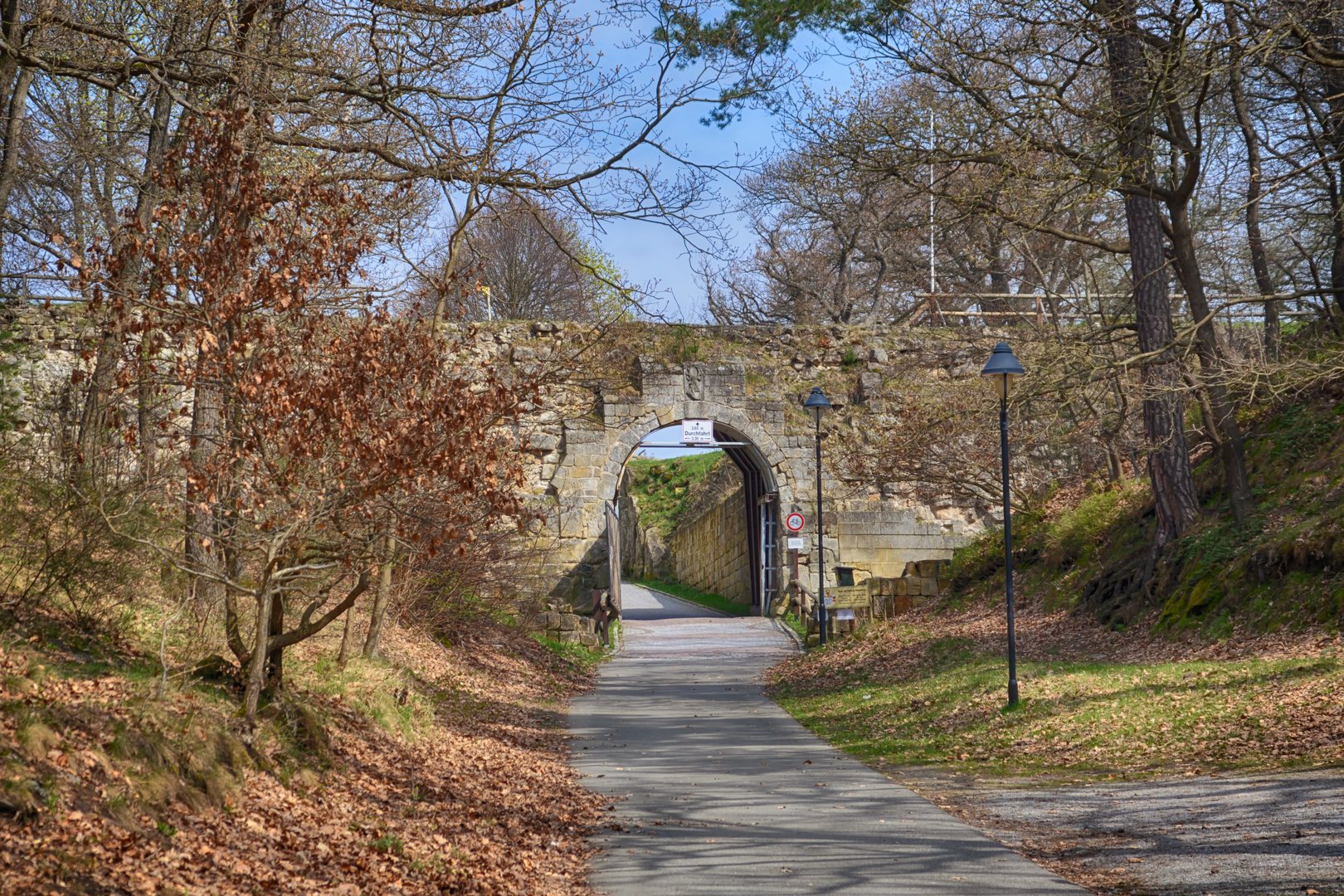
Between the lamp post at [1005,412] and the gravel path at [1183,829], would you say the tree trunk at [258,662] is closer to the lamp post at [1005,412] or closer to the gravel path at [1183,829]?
the gravel path at [1183,829]

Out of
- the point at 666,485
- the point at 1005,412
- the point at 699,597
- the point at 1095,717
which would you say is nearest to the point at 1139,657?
the point at 1095,717

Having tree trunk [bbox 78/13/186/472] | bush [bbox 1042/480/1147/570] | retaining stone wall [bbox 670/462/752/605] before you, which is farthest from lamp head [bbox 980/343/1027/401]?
retaining stone wall [bbox 670/462/752/605]

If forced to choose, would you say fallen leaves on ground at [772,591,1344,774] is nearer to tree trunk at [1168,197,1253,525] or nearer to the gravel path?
the gravel path

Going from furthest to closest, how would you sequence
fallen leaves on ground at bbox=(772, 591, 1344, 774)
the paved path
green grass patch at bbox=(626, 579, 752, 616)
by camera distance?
green grass patch at bbox=(626, 579, 752, 616) < fallen leaves on ground at bbox=(772, 591, 1344, 774) < the paved path

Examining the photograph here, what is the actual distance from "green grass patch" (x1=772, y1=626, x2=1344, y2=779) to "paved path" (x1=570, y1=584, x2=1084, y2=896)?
0.91 m

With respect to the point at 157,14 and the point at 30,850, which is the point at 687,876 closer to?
the point at 30,850

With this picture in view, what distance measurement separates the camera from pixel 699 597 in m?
32.8

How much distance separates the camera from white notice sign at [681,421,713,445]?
2248 cm

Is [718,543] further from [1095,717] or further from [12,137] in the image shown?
[12,137]

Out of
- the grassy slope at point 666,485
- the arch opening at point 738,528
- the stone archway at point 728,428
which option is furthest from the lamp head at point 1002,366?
the grassy slope at point 666,485

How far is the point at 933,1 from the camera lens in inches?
433

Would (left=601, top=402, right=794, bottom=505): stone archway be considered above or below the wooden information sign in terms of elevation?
above

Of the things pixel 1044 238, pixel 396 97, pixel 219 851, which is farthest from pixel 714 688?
pixel 1044 238

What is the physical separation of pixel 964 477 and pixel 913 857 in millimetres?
14492
